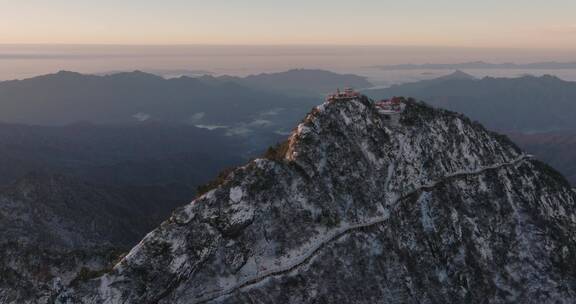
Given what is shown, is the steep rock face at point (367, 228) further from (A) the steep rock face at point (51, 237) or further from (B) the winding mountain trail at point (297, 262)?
(A) the steep rock face at point (51, 237)

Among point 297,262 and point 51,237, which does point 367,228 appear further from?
point 51,237

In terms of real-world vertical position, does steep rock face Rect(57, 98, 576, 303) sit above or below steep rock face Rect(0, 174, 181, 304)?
above

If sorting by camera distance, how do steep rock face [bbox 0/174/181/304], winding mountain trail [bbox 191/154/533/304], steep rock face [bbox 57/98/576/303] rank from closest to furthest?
winding mountain trail [bbox 191/154/533/304], steep rock face [bbox 57/98/576/303], steep rock face [bbox 0/174/181/304]

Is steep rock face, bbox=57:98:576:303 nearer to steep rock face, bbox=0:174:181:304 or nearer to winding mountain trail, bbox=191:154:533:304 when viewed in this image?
winding mountain trail, bbox=191:154:533:304

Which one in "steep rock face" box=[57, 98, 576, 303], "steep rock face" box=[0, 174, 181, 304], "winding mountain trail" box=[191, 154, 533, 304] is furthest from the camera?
"steep rock face" box=[0, 174, 181, 304]

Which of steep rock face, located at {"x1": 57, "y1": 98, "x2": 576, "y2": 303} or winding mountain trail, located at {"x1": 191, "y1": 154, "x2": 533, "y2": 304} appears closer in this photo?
winding mountain trail, located at {"x1": 191, "y1": 154, "x2": 533, "y2": 304}

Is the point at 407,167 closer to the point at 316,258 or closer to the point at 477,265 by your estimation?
the point at 477,265

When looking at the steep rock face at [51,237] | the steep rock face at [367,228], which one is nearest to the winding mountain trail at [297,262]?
the steep rock face at [367,228]

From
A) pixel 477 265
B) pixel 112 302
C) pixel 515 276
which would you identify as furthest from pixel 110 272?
pixel 515 276

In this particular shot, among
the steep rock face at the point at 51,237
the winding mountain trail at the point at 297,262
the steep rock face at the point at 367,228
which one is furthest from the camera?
the steep rock face at the point at 51,237

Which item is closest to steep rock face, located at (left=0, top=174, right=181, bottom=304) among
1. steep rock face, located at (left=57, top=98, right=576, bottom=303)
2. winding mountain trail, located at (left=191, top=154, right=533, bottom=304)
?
steep rock face, located at (left=57, top=98, right=576, bottom=303)
